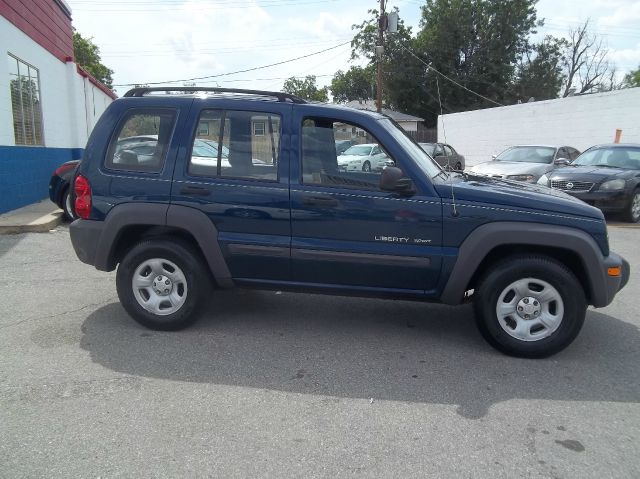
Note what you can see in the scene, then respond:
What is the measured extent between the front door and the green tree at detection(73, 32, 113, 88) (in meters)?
50.3

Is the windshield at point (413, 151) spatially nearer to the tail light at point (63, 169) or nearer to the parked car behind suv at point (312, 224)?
the parked car behind suv at point (312, 224)

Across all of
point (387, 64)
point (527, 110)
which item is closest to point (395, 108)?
point (387, 64)

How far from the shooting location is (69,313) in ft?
16.7

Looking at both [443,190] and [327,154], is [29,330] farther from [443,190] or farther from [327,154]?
[443,190]

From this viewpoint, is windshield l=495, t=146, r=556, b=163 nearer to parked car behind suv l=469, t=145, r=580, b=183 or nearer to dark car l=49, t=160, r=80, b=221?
parked car behind suv l=469, t=145, r=580, b=183

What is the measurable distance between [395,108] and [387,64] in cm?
430

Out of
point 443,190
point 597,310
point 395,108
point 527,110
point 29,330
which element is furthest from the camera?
point 395,108

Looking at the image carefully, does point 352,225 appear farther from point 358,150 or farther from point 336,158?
point 358,150

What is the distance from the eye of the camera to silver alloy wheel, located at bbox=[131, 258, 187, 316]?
459 cm

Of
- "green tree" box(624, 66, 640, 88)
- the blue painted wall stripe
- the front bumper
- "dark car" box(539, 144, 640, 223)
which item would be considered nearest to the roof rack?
the front bumper

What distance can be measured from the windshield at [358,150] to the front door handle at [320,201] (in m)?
0.46

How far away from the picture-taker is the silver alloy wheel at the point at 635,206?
10875 millimetres

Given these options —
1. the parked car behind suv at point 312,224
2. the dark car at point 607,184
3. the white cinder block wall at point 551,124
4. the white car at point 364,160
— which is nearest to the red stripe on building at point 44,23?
the parked car behind suv at point 312,224

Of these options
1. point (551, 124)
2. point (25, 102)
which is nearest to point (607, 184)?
point (25, 102)
